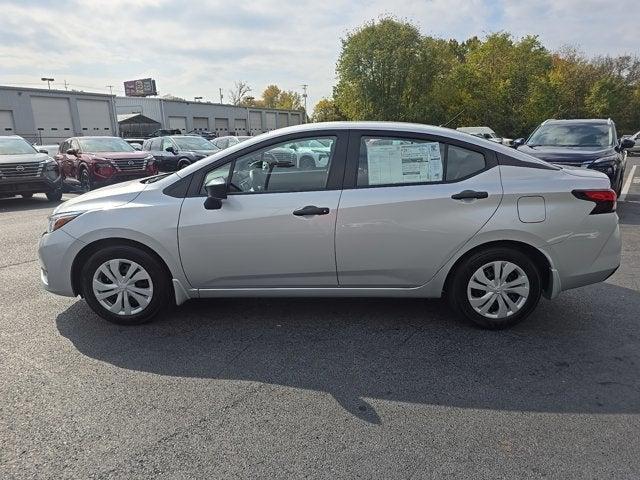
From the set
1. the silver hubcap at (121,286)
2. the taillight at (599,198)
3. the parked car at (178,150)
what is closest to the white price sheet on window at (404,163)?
the taillight at (599,198)

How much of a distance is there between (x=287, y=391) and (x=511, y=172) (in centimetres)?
235

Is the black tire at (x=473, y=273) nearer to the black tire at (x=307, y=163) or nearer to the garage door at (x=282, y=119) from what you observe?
the black tire at (x=307, y=163)

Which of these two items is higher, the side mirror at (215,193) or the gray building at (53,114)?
the gray building at (53,114)

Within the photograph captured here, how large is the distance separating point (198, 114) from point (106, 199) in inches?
2032

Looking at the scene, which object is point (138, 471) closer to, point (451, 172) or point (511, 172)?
point (451, 172)

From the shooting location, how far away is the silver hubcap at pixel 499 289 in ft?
12.0

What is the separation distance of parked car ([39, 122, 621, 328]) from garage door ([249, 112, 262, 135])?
5887 cm

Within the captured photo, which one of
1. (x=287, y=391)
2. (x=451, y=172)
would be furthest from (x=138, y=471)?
(x=451, y=172)

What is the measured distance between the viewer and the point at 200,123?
2073 inches

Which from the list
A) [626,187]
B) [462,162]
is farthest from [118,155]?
[626,187]

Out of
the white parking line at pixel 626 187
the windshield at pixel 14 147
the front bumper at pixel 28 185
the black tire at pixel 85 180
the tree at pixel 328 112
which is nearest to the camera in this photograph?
the white parking line at pixel 626 187

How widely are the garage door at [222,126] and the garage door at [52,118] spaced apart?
2008cm

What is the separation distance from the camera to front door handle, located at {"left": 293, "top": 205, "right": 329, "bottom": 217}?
11.8ft

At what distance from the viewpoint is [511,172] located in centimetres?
363
